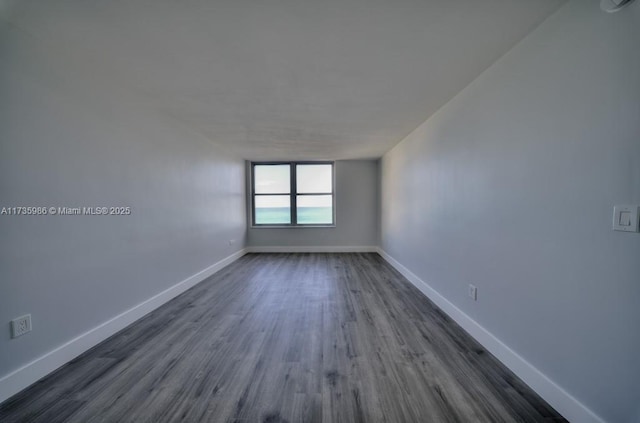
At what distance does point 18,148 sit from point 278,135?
2.75m

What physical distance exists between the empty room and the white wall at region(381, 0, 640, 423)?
0.01 m

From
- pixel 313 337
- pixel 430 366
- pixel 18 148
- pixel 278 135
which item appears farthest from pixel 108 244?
pixel 430 366

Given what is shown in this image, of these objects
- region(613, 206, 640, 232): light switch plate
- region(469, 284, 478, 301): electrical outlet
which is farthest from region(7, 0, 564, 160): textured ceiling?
region(469, 284, 478, 301): electrical outlet

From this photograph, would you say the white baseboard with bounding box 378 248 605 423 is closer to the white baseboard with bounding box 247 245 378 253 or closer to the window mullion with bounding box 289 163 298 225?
the white baseboard with bounding box 247 245 378 253

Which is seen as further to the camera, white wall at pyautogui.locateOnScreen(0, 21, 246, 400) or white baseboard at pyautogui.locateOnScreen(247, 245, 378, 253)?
white baseboard at pyautogui.locateOnScreen(247, 245, 378, 253)

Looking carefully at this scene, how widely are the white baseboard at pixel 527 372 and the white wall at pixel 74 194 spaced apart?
3230 mm

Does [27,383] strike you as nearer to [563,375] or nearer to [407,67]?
[563,375]

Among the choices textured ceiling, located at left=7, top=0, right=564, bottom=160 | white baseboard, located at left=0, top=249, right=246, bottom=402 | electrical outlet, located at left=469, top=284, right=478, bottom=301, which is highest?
textured ceiling, located at left=7, top=0, right=564, bottom=160

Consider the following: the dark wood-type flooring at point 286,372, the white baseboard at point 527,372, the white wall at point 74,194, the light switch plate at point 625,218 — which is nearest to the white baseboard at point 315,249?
the white wall at point 74,194

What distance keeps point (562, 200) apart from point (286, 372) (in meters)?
2.03

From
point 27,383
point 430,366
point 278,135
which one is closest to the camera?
point 27,383

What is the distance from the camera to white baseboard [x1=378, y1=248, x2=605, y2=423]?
52.8 inches

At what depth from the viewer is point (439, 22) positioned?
60.7 inches

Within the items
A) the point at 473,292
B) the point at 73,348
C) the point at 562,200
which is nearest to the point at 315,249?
the point at 473,292
